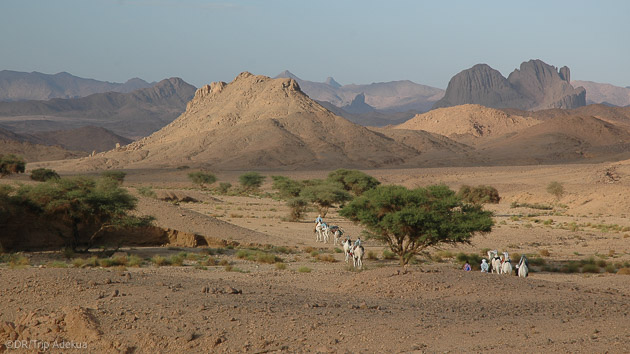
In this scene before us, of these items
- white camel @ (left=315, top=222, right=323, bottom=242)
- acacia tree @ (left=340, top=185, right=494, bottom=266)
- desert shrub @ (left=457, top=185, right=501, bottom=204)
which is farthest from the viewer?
desert shrub @ (left=457, top=185, right=501, bottom=204)

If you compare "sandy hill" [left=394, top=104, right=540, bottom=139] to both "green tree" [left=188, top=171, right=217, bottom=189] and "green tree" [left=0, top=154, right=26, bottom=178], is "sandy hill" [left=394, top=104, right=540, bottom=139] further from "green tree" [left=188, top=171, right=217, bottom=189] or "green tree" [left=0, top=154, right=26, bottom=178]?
"green tree" [left=0, top=154, right=26, bottom=178]

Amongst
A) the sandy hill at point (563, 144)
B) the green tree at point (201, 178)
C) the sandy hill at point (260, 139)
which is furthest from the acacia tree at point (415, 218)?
the sandy hill at point (563, 144)

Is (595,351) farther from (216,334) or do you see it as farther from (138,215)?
(138,215)

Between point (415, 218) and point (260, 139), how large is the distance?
99538 mm

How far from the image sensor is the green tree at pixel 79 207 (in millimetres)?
24438

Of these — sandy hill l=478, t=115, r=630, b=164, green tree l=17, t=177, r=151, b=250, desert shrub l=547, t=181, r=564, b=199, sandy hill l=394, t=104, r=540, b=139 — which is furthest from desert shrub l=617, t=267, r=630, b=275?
sandy hill l=394, t=104, r=540, b=139

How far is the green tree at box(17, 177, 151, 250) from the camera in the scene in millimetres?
24438

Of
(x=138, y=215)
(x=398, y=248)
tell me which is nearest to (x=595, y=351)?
(x=398, y=248)

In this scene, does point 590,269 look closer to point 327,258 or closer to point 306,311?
point 327,258

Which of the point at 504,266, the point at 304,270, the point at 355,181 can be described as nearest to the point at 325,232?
the point at 304,270

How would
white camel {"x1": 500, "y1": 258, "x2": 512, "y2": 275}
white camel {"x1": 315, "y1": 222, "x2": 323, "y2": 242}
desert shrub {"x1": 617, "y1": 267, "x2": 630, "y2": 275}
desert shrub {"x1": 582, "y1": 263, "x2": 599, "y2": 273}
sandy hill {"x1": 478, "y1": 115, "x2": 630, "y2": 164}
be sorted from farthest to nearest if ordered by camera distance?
sandy hill {"x1": 478, "y1": 115, "x2": 630, "y2": 164}, white camel {"x1": 315, "y1": 222, "x2": 323, "y2": 242}, desert shrub {"x1": 582, "y1": 263, "x2": 599, "y2": 273}, desert shrub {"x1": 617, "y1": 267, "x2": 630, "y2": 275}, white camel {"x1": 500, "y1": 258, "x2": 512, "y2": 275}

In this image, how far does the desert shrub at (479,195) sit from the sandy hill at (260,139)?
154 ft

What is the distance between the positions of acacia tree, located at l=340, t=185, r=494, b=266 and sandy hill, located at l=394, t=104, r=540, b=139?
141115 mm

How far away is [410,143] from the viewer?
13788 cm
